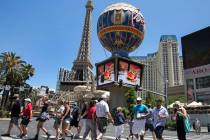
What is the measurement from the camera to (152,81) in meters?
151

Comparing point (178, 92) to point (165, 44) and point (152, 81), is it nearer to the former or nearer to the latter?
point (152, 81)

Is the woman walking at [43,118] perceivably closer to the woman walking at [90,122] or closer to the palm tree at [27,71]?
the woman walking at [90,122]

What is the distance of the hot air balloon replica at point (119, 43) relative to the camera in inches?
2282

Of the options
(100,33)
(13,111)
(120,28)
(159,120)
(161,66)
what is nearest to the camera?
(159,120)

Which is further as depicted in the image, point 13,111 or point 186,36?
point 186,36

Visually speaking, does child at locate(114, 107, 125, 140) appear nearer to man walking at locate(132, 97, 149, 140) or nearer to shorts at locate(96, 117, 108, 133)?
man walking at locate(132, 97, 149, 140)

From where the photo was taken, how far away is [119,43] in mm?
60625

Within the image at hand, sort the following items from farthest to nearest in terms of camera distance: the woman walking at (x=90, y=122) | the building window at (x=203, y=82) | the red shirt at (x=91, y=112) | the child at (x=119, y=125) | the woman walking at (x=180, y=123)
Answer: the building window at (x=203, y=82) < the child at (x=119, y=125) < the red shirt at (x=91, y=112) < the woman walking at (x=90, y=122) < the woman walking at (x=180, y=123)

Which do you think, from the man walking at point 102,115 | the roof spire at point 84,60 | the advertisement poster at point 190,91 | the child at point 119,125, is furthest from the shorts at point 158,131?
the roof spire at point 84,60

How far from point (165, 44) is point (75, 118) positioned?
16059cm

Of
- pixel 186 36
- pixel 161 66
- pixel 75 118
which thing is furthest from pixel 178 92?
pixel 75 118

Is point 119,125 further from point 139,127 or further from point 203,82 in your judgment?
point 203,82

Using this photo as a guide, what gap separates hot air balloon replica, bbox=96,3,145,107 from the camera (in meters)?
58.0

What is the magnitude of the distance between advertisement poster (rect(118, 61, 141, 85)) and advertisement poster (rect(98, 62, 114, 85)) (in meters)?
1.83
